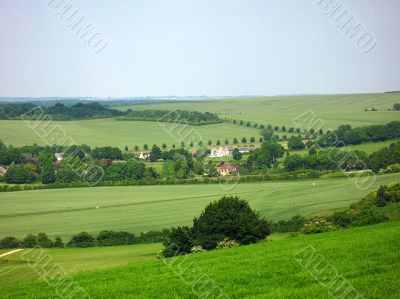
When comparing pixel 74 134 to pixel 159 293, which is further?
pixel 74 134

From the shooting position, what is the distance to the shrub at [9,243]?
3866 cm

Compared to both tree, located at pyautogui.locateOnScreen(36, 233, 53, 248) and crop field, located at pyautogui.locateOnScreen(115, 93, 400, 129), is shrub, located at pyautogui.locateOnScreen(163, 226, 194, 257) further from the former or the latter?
crop field, located at pyautogui.locateOnScreen(115, 93, 400, 129)

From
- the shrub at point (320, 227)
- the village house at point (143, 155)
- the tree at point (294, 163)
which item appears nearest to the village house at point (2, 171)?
the village house at point (143, 155)

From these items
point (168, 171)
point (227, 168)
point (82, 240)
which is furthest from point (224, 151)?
point (82, 240)

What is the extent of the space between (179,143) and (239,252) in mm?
80785

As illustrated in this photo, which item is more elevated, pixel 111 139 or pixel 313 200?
pixel 111 139

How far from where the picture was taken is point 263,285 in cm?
1511

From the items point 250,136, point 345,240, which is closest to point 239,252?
point 345,240

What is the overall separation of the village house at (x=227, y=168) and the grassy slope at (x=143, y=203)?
34.1 feet

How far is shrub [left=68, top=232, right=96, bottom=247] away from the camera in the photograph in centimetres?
3881

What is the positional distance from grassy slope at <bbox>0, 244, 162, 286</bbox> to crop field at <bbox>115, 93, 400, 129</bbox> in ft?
248

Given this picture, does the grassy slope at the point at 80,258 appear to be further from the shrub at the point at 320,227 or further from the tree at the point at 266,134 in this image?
the tree at the point at 266,134

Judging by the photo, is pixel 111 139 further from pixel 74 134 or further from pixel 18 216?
pixel 18 216

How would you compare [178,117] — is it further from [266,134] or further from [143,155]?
[143,155]
